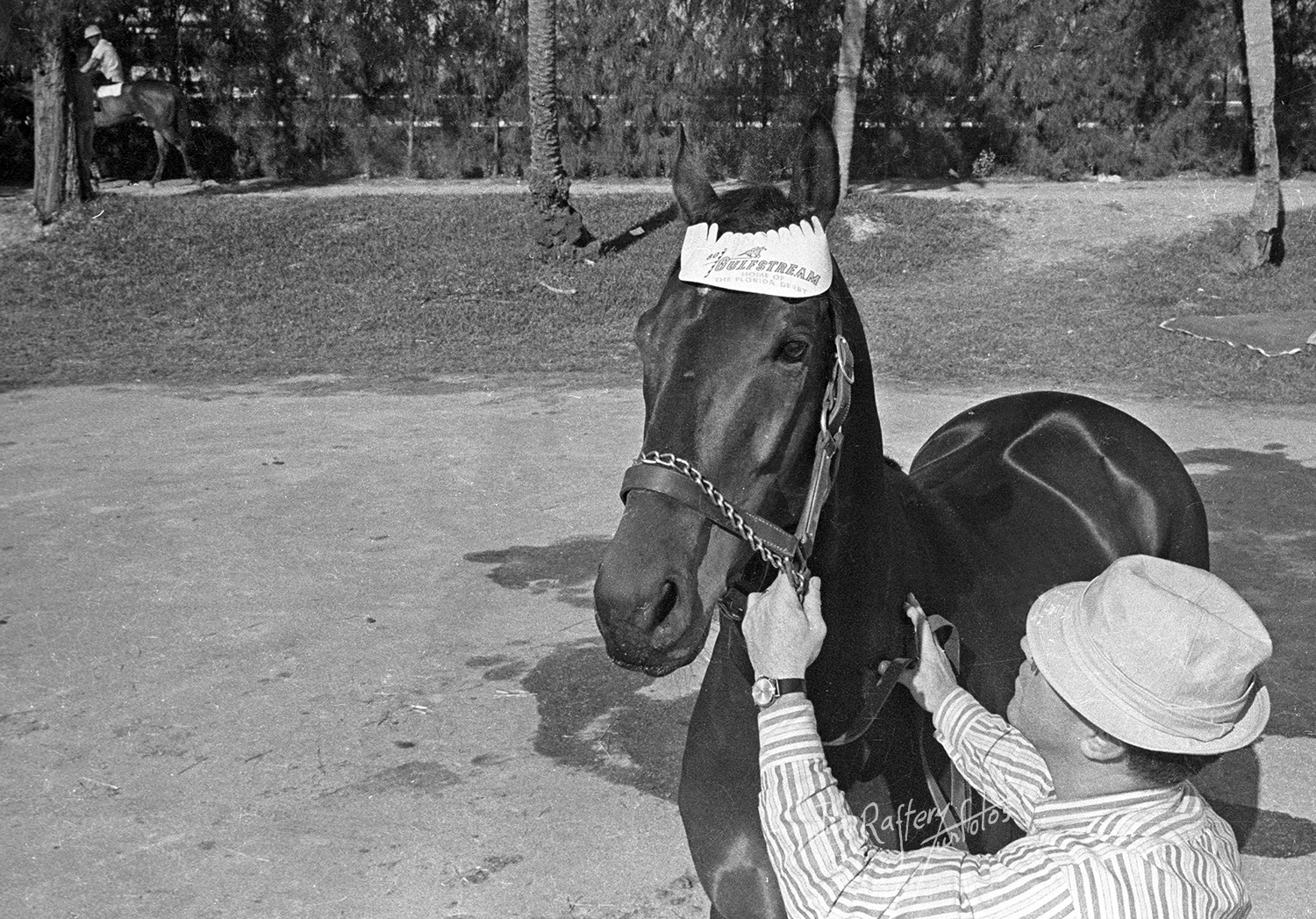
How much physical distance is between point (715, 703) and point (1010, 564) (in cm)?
91

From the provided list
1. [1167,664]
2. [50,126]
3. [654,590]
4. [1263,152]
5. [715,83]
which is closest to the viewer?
[1167,664]

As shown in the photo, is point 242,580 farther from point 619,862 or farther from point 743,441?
point 743,441

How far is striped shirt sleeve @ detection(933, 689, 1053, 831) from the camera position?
7.13 feet

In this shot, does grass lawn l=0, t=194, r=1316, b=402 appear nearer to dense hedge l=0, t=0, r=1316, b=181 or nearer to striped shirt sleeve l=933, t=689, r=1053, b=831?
dense hedge l=0, t=0, r=1316, b=181

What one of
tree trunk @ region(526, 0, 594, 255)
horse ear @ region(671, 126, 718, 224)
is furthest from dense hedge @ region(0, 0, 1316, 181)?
horse ear @ region(671, 126, 718, 224)

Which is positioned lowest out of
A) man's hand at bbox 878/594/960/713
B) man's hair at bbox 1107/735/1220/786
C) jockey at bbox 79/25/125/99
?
man's hand at bbox 878/594/960/713

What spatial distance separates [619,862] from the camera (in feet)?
12.8

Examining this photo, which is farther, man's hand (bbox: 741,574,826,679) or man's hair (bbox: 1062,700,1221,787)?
man's hand (bbox: 741,574,826,679)

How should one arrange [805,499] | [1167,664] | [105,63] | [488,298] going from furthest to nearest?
[105,63] → [488,298] → [805,499] → [1167,664]

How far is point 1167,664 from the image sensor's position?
1.75 m

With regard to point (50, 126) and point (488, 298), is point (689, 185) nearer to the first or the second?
point (488, 298)

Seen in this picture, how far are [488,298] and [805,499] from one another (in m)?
11.8

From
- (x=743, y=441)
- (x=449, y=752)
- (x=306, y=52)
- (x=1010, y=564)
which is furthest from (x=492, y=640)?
(x=306, y=52)

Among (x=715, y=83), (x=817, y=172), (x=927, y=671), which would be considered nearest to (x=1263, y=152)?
(x=715, y=83)
